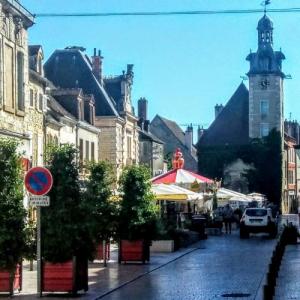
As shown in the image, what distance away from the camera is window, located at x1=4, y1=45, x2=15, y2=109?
31.0 metres

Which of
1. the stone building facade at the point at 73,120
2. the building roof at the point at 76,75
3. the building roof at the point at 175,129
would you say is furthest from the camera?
the building roof at the point at 175,129

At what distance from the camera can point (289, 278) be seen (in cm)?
2172

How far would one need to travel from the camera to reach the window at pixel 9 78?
31.0 metres

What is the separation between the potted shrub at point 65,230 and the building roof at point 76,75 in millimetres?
44386

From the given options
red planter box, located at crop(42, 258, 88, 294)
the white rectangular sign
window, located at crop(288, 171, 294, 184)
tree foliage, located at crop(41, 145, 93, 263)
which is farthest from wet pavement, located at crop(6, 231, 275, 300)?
window, located at crop(288, 171, 294, 184)

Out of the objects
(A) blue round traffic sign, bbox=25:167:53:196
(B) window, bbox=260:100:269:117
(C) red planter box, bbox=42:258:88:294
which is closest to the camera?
(A) blue round traffic sign, bbox=25:167:53:196

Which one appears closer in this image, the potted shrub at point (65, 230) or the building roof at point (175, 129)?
the potted shrub at point (65, 230)


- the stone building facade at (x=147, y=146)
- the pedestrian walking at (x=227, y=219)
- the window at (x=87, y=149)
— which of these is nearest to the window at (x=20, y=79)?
the pedestrian walking at (x=227, y=219)

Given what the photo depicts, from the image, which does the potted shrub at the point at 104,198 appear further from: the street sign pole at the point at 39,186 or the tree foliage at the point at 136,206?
the street sign pole at the point at 39,186

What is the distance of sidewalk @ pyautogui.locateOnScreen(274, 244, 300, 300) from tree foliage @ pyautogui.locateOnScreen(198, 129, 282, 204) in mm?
61428

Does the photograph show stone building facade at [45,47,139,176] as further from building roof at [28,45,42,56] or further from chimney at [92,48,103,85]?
building roof at [28,45,42,56]

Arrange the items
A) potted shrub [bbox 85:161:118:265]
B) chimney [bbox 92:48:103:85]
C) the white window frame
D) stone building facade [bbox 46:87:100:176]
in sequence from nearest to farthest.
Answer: potted shrub [bbox 85:161:118:265]
stone building facade [bbox 46:87:100:176]
chimney [bbox 92:48:103:85]
the white window frame

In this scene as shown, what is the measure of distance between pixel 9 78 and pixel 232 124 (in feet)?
236

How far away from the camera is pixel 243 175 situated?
304ft
